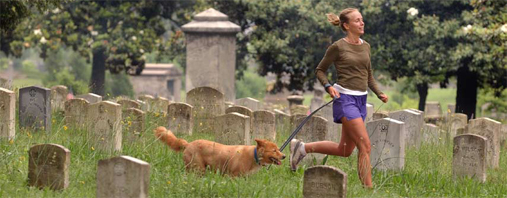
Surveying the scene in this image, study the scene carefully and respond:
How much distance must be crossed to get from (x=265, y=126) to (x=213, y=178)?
405 centimetres

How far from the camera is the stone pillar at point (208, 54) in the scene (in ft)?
68.3

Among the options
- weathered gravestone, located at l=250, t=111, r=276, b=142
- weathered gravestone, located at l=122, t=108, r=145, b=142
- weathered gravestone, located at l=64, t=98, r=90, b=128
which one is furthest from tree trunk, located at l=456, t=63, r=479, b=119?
weathered gravestone, located at l=122, t=108, r=145, b=142

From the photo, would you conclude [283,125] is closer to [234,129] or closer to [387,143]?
[234,129]

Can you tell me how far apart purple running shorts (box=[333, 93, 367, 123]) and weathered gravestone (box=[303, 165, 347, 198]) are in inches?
61.6

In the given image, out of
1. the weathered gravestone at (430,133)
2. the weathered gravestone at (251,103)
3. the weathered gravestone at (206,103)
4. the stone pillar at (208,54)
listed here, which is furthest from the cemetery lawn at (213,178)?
the stone pillar at (208,54)

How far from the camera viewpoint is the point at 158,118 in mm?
13406

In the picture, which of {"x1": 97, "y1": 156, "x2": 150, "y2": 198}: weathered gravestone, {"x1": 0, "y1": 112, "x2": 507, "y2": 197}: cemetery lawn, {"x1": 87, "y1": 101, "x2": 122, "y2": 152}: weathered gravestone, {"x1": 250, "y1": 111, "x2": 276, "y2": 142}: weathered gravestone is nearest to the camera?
{"x1": 97, "y1": 156, "x2": 150, "y2": 198}: weathered gravestone

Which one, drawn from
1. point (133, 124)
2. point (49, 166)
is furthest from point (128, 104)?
point (49, 166)

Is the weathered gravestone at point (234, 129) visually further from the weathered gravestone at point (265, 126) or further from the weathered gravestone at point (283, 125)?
the weathered gravestone at point (283, 125)

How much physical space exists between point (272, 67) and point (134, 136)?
15827 millimetres

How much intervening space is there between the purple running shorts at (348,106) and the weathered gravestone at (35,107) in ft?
15.4

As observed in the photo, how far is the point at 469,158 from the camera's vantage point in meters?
11.1

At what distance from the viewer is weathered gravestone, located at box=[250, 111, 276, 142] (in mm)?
13703

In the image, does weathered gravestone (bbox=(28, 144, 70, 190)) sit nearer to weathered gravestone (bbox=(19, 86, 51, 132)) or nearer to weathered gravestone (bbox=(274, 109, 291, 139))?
weathered gravestone (bbox=(19, 86, 51, 132))
